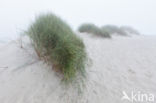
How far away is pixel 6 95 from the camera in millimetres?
1770

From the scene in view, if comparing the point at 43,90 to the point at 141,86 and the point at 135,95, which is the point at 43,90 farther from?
the point at 141,86

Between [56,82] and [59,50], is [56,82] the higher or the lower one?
the lower one

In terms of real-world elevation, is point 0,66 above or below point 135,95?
above

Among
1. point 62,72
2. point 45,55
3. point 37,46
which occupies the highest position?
point 37,46

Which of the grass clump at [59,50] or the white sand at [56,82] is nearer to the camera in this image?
the white sand at [56,82]

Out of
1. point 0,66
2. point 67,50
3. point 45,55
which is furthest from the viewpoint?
point 0,66

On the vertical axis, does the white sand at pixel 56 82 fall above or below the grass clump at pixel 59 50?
below

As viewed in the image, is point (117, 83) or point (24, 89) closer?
point (24, 89)

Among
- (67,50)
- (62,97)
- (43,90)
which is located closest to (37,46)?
(67,50)

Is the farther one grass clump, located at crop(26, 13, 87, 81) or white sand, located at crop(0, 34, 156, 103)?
grass clump, located at crop(26, 13, 87, 81)

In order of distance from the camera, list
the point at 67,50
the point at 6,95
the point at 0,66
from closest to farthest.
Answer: the point at 6,95
the point at 67,50
the point at 0,66

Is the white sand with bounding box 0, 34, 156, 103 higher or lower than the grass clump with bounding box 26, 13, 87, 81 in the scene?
lower

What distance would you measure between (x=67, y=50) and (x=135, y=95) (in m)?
1.50

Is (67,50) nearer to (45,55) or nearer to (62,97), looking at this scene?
(45,55)
